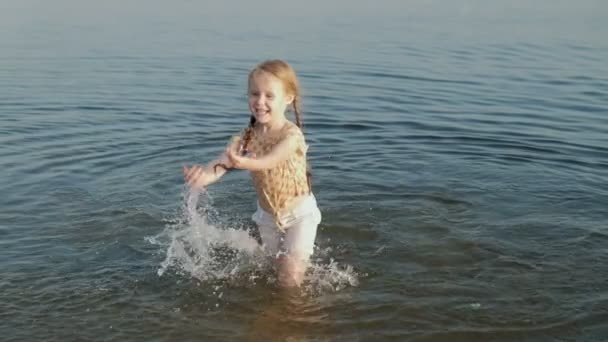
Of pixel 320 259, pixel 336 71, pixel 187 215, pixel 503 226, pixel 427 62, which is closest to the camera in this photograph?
pixel 320 259

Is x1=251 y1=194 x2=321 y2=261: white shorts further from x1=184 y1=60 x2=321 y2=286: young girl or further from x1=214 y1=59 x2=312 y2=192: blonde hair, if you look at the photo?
x1=214 y1=59 x2=312 y2=192: blonde hair

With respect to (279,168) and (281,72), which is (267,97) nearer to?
(281,72)

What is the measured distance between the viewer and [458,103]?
14383 mm

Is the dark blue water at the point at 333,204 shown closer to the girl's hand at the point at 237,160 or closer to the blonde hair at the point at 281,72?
the girl's hand at the point at 237,160

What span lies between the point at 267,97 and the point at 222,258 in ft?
6.22

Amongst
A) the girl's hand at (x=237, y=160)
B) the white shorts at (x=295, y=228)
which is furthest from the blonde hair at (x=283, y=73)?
the white shorts at (x=295, y=228)

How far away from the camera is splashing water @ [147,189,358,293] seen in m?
6.25

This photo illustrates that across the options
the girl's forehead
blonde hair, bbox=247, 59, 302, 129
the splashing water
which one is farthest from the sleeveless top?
the splashing water

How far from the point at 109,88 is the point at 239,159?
11784mm

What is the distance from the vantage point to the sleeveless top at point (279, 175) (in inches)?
229

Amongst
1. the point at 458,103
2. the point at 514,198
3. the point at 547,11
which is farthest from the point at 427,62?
the point at 547,11

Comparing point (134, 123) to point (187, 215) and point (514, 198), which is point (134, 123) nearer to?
point (187, 215)

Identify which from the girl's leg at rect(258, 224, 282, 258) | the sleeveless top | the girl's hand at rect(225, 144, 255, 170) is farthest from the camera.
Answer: the girl's leg at rect(258, 224, 282, 258)

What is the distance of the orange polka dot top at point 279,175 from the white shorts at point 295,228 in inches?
3.5
